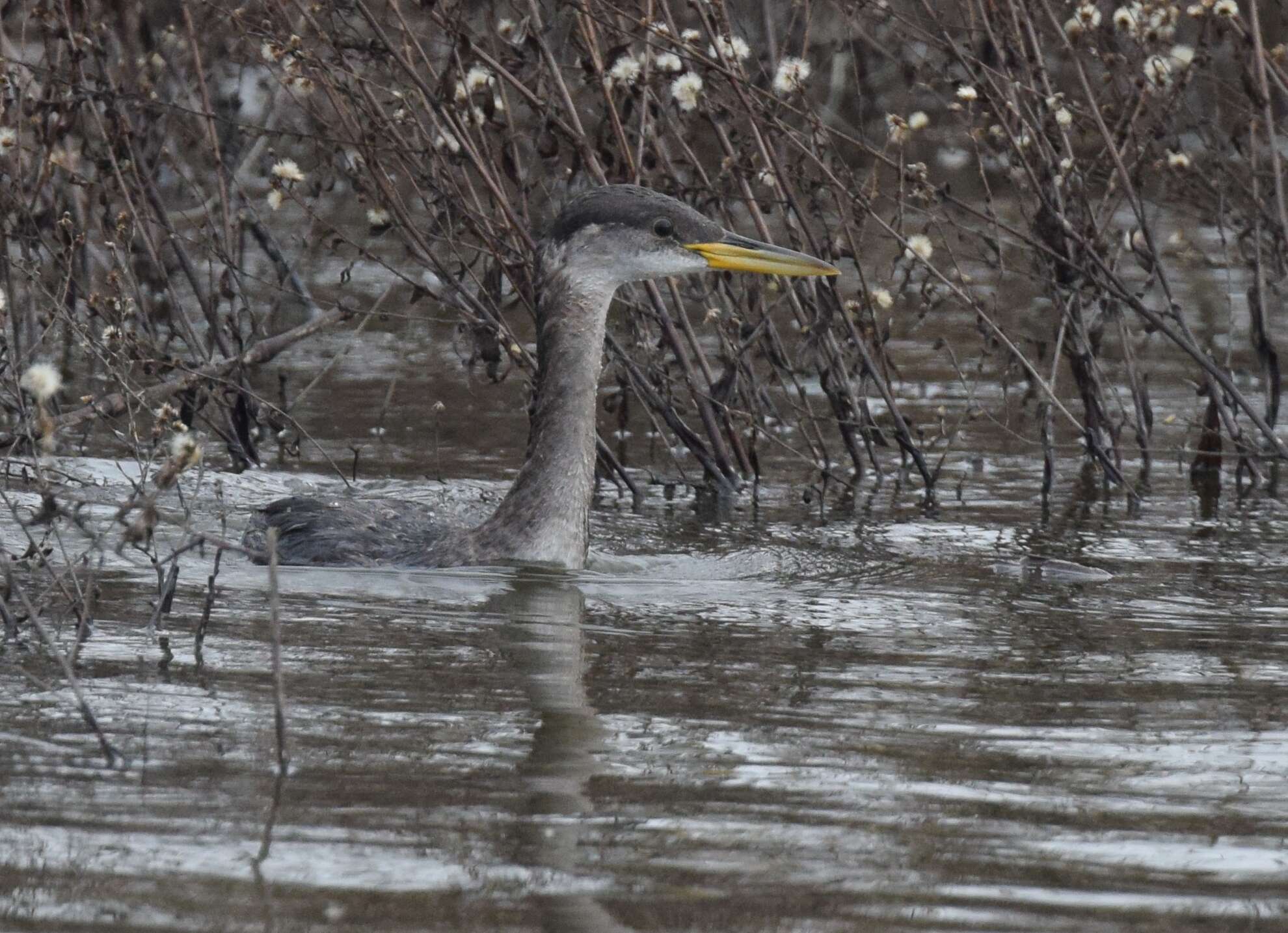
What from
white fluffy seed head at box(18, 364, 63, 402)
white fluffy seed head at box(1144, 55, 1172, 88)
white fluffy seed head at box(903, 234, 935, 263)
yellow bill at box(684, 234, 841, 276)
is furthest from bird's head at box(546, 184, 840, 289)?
white fluffy seed head at box(18, 364, 63, 402)

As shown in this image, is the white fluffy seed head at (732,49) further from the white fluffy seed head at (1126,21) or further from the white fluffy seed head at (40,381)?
the white fluffy seed head at (40,381)

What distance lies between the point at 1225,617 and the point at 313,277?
7.91 metres

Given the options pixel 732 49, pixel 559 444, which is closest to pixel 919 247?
pixel 732 49

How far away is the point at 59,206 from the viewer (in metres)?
9.58

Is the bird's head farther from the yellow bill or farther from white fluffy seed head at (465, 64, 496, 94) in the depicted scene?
white fluffy seed head at (465, 64, 496, 94)

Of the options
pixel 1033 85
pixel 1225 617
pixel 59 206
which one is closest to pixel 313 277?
pixel 59 206

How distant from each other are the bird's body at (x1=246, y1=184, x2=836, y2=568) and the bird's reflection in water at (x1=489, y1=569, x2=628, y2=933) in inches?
7.8

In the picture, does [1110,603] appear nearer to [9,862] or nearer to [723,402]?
[723,402]

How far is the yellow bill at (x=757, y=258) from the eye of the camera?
270 inches

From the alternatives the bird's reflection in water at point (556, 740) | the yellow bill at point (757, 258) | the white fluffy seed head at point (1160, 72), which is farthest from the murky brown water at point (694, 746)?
the white fluffy seed head at point (1160, 72)

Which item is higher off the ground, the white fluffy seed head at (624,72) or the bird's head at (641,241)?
the white fluffy seed head at (624,72)

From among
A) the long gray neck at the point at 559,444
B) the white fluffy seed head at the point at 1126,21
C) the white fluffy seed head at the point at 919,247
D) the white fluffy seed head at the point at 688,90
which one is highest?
the white fluffy seed head at the point at 1126,21

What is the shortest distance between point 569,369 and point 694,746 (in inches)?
102

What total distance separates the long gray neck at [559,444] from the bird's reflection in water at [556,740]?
0.45 feet
